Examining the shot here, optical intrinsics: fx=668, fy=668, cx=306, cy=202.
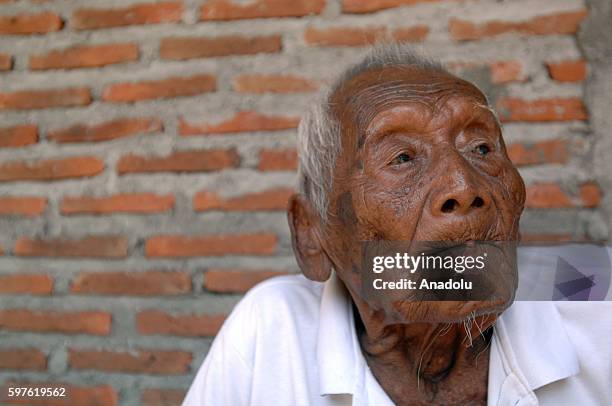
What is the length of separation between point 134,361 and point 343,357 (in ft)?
2.95

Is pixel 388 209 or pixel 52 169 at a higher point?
pixel 52 169

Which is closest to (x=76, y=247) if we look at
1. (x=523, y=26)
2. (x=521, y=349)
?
(x=521, y=349)

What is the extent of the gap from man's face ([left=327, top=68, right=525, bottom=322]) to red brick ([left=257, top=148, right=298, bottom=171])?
532mm

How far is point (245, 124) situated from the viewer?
197 cm

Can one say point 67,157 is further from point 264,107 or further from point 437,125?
point 437,125

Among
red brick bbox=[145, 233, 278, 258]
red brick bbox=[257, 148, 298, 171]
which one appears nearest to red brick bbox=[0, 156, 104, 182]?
red brick bbox=[145, 233, 278, 258]

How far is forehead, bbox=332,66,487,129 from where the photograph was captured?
4.19ft

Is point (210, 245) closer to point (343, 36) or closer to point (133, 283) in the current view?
point (133, 283)

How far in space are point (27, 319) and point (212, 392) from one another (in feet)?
2.86

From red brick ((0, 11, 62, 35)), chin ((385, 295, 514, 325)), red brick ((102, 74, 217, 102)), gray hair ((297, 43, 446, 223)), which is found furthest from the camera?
red brick ((0, 11, 62, 35))

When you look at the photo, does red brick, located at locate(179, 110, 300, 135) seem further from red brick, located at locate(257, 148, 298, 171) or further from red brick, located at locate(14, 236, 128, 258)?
red brick, located at locate(14, 236, 128, 258)

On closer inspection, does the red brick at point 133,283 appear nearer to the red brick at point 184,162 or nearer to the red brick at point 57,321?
the red brick at point 57,321

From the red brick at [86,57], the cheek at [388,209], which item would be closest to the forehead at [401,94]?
the cheek at [388,209]

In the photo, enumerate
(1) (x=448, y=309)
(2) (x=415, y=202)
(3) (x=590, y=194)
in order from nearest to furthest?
(1) (x=448, y=309) < (2) (x=415, y=202) < (3) (x=590, y=194)
